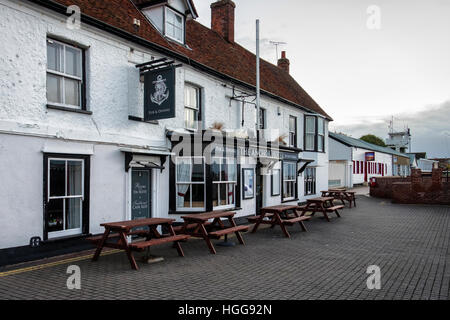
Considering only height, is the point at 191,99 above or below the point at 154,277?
above

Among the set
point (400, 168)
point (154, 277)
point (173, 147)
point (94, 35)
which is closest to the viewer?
point (154, 277)

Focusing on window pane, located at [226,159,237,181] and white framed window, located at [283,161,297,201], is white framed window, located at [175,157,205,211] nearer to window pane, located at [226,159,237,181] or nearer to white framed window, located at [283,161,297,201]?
window pane, located at [226,159,237,181]

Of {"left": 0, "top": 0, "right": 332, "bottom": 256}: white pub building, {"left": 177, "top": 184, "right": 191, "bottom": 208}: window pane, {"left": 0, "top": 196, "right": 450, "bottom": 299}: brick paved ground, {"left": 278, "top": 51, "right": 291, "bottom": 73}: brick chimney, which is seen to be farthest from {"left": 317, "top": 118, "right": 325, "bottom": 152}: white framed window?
{"left": 177, "top": 184, "right": 191, "bottom": 208}: window pane

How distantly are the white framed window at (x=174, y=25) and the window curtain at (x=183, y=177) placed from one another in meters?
4.39

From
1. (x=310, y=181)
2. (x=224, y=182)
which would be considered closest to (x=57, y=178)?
(x=224, y=182)

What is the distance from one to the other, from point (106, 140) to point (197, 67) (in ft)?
14.8

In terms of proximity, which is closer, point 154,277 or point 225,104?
point 154,277

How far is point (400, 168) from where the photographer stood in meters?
56.4

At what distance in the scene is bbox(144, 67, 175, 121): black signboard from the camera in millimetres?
9062

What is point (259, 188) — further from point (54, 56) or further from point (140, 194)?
point (54, 56)

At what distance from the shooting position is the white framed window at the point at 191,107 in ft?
38.7
